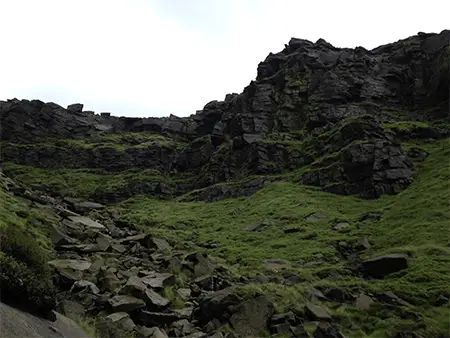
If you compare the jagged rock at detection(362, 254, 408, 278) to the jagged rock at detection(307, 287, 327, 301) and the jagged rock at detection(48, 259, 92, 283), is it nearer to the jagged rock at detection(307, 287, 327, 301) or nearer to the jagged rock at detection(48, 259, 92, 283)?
the jagged rock at detection(307, 287, 327, 301)

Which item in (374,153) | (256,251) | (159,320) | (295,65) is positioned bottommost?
(256,251)

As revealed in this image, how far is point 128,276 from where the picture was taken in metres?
→ 17.7

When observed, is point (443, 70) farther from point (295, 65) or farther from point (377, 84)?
A: point (295, 65)

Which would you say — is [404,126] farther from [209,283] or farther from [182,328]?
[182,328]

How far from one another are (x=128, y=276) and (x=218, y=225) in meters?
31.6

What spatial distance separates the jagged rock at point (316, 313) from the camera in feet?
54.6

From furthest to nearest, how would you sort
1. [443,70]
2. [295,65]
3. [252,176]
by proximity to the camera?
[295,65] < [443,70] < [252,176]

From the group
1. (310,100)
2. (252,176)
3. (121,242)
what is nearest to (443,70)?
(310,100)

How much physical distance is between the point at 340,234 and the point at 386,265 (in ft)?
40.9

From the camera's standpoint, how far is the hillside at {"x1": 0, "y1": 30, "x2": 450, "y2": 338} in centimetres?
1551

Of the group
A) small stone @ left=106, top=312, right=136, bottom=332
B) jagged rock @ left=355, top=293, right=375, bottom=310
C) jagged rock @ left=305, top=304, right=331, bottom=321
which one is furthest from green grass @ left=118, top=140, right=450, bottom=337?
small stone @ left=106, top=312, right=136, bottom=332

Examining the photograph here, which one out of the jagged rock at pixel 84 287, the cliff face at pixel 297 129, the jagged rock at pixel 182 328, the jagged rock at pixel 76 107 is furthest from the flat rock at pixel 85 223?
the jagged rock at pixel 76 107

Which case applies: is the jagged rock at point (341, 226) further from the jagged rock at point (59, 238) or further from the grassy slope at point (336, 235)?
the jagged rock at point (59, 238)

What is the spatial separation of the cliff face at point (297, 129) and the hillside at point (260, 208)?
0.43 meters
